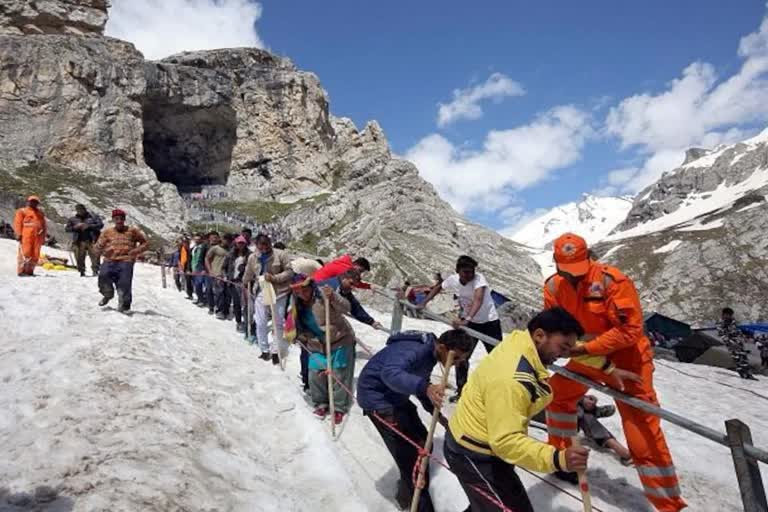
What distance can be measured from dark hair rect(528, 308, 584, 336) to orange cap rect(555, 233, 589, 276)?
126 centimetres

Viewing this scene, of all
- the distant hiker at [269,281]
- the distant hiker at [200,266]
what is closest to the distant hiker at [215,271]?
the distant hiker at [200,266]

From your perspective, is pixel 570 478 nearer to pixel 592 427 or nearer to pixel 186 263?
pixel 592 427

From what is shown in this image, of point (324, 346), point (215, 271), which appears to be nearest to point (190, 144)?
point (215, 271)

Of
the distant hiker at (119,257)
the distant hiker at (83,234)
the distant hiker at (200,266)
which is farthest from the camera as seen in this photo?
the distant hiker at (83,234)

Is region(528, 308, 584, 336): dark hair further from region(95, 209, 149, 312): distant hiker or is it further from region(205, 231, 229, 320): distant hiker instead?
region(205, 231, 229, 320): distant hiker

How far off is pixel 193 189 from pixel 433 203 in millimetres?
33182

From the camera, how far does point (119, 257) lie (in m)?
9.98

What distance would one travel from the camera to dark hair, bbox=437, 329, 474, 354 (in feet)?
13.6

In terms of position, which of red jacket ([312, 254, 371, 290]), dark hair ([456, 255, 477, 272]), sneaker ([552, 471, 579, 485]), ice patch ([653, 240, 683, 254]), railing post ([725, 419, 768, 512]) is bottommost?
sneaker ([552, 471, 579, 485])

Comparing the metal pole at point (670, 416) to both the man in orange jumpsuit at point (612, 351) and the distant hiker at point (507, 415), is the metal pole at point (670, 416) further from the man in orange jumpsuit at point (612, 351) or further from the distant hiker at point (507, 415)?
the distant hiker at point (507, 415)

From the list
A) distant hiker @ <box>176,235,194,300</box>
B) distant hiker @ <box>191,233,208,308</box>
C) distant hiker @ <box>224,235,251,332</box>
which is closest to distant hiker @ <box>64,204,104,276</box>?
distant hiker @ <box>176,235,194,300</box>

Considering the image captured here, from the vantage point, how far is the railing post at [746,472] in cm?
303

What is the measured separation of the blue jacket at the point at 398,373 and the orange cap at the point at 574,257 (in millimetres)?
1394

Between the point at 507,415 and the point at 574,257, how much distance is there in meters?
2.01
